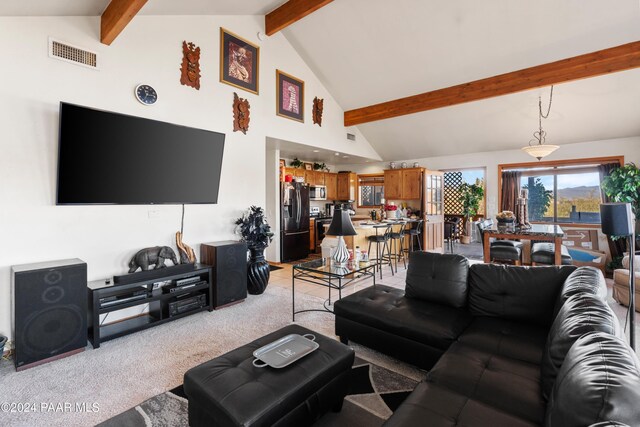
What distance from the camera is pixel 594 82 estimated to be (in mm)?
4695

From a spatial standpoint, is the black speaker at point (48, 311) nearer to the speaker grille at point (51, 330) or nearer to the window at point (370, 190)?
the speaker grille at point (51, 330)

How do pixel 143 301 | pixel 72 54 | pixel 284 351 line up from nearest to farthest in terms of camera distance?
1. pixel 284 351
2. pixel 72 54
3. pixel 143 301

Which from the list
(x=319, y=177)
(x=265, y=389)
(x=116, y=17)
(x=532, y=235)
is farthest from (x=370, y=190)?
(x=265, y=389)

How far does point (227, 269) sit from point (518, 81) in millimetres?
5171

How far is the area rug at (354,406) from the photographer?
1820 mm

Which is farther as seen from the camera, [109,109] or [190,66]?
[190,66]

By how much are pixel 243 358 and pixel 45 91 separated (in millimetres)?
3002

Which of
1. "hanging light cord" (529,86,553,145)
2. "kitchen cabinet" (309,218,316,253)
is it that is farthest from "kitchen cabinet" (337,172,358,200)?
"hanging light cord" (529,86,553,145)

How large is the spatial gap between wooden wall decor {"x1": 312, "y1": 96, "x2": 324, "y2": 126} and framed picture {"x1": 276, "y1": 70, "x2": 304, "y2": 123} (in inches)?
15.9

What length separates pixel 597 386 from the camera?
2.74 feet

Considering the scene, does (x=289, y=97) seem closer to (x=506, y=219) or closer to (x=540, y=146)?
(x=506, y=219)

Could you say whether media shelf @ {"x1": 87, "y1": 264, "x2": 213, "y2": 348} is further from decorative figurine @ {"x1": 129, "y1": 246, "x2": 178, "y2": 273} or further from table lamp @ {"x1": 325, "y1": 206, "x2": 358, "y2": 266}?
table lamp @ {"x1": 325, "y1": 206, "x2": 358, "y2": 266}

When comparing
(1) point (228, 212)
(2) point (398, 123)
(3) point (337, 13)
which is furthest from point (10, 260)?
(2) point (398, 123)

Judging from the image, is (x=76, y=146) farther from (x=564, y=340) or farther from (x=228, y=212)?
(x=564, y=340)
